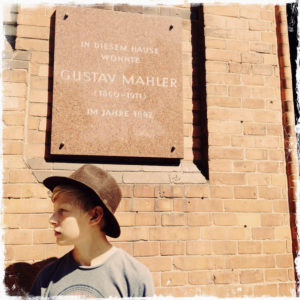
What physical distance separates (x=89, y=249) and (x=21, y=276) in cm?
67

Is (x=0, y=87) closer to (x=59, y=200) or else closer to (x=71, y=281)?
(x=59, y=200)

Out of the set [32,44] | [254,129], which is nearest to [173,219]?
[254,129]

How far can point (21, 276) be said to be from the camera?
2.21 m

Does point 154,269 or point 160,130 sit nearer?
point 154,269

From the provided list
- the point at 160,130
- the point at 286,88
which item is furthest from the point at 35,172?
the point at 286,88

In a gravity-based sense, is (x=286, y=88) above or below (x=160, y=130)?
above

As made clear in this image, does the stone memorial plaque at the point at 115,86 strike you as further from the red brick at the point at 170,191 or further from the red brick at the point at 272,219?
the red brick at the point at 272,219

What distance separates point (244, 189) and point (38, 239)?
1662 millimetres

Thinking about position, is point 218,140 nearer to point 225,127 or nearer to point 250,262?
point 225,127

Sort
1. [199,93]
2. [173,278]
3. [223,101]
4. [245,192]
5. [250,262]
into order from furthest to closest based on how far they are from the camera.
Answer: [199,93] → [223,101] → [245,192] → [250,262] → [173,278]

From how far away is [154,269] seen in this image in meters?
2.34

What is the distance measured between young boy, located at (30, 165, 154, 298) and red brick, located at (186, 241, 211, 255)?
0.56 meters

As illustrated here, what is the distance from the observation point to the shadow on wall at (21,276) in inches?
85.7

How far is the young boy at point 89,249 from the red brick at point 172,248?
45 cm
